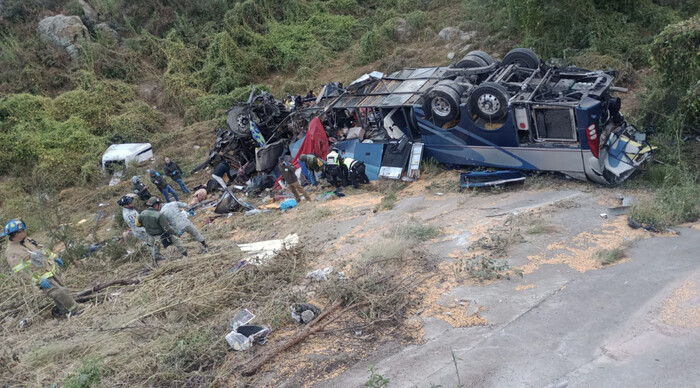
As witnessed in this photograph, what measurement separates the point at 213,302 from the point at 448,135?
5.71 m

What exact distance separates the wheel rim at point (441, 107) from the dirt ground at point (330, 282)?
1451 millimetres

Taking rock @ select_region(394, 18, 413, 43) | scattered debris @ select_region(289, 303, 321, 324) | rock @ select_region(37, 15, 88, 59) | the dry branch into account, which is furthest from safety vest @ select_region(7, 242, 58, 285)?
rock @ select_region(37, 15, 88, 59)

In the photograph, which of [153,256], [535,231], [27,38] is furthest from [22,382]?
[27,38]

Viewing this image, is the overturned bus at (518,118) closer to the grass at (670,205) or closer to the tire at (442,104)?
the tire at (442,104)

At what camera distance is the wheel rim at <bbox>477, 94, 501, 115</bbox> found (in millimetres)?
9258

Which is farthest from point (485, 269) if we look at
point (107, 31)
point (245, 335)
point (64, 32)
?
point (64, 32)

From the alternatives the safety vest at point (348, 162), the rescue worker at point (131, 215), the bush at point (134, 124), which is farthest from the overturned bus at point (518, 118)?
the bush at point (134, 124)

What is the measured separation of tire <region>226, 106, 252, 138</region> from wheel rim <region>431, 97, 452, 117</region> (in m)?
5.28

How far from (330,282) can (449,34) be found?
14386mm

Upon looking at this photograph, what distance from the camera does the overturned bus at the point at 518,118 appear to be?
29.3 ft

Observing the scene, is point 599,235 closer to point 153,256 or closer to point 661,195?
point 661,195

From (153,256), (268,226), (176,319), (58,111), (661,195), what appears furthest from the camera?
(58,111)

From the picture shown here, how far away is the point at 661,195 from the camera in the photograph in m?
8.12

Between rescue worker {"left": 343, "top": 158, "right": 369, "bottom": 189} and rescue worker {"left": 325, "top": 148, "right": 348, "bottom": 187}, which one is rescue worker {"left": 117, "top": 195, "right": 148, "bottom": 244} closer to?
rescue worker {"left": 325, "top": 148, "right": 348, "bottom": 187}
